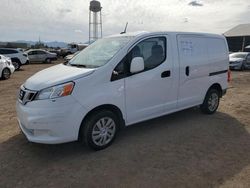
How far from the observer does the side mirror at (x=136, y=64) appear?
4461 mm

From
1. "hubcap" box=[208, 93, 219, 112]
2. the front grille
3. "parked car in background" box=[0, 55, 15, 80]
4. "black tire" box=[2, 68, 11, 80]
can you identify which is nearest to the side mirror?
the front grille

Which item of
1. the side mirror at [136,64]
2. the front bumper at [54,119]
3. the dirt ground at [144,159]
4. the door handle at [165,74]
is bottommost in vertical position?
the dirt ground at [144,159]

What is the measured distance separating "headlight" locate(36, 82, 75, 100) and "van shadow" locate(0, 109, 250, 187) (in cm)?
99

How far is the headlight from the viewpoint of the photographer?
12.8 feet

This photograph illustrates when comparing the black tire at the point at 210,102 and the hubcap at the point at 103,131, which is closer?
the hubcap at the point at 103,131

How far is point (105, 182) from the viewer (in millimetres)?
3498

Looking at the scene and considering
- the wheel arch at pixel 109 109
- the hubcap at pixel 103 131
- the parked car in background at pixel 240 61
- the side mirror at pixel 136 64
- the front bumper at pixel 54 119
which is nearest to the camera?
the front bumper at pixel 54 119

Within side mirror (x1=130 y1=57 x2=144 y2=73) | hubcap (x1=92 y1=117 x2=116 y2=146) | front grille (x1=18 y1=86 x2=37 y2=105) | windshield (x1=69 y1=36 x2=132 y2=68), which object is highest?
windshield (x1=69 y1=36 x2=132 y2=68)

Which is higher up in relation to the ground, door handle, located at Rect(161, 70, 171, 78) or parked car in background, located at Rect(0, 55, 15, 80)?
door handle, located at Rect(161, 70, 171, 78)

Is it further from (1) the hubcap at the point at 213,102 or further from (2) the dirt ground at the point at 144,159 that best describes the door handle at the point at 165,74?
(1) the hubcap at the point at 213,102

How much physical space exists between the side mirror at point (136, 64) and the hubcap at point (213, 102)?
8.53 ft

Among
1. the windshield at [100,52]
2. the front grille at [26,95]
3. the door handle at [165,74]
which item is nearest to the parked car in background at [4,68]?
the windshield at [100,52]

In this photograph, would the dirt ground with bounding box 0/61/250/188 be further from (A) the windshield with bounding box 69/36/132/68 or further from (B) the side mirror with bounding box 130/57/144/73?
(A) the windshield with bounding box 69/36/132/68

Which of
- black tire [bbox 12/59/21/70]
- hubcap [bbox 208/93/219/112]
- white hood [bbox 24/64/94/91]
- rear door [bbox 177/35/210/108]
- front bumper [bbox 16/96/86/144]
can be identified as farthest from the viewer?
black tire [bbox 12/59/21/70]
